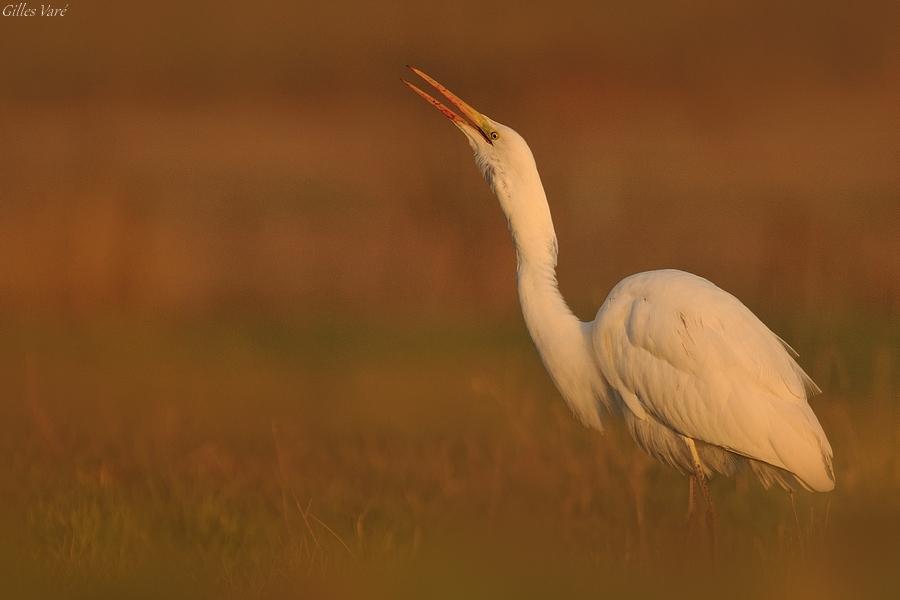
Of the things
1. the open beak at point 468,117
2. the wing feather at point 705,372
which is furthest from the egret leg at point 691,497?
the open beak at point 468,117

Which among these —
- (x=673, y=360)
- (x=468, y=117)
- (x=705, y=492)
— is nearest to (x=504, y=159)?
(x=468, y=117)

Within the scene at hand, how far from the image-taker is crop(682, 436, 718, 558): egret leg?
16.5ft

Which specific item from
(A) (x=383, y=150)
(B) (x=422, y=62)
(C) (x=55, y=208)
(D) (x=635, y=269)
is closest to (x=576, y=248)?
(D) (x=635, y=269)

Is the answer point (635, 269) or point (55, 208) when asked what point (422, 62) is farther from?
point (635, 269)

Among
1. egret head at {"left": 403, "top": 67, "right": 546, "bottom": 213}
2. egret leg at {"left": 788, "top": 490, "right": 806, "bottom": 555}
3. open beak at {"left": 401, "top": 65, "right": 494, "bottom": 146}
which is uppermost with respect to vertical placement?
open beak at {"left": 401, "top": 65, "right": 494, "bottom": 146}

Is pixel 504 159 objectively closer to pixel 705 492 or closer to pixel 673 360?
pixel 673 360

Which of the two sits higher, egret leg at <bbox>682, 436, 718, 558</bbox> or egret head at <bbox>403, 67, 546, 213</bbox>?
egret head at <bbox>403, 67, 546, 213</bbox>

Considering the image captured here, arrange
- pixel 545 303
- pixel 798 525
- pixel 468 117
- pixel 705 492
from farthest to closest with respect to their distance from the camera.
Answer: pixel 468 117
pixel 545 303
pixel 798 525
pixel 705 492

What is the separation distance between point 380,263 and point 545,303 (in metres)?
5.05

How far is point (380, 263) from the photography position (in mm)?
10312

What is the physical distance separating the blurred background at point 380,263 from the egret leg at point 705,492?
85mm

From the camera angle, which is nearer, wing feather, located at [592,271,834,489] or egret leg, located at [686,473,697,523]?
wing feather, located at [592,271,834,489]
